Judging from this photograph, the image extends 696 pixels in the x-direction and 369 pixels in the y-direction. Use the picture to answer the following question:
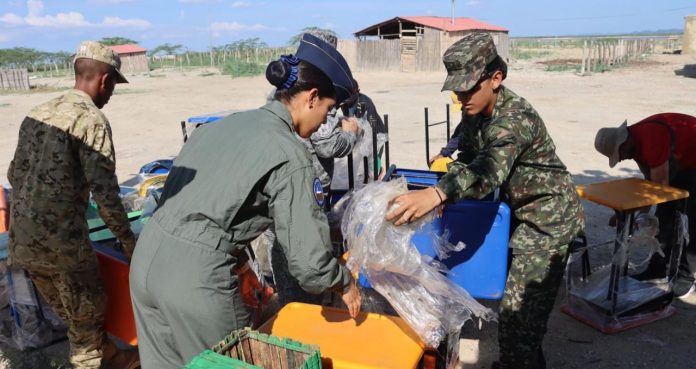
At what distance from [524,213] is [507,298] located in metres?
0.44

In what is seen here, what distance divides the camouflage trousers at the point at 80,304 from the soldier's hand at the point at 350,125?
1.66 meters

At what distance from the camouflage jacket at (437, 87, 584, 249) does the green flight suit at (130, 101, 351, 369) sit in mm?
750

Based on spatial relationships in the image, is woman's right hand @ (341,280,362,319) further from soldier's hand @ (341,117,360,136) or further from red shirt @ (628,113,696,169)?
red shirt @ (628,113,696,169)

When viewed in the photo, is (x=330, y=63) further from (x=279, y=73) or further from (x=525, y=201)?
(x=525, y=201)

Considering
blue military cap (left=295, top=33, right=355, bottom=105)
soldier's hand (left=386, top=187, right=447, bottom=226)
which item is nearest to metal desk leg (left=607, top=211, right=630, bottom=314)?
soldier's hand (left=386, top=187, right=447, bottom=226)

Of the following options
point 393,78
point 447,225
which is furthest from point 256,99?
point 447,225

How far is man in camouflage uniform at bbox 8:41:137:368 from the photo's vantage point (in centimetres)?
252

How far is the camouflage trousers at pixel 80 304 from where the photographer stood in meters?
2.73

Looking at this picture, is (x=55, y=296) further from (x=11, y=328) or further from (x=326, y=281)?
(x=326, y=281)

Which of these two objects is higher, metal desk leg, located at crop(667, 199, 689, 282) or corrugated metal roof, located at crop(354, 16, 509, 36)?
corrugated metal roof, located at crop(354, 16, 509, 36)

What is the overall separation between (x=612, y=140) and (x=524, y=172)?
1475 mm

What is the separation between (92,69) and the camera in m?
2.69

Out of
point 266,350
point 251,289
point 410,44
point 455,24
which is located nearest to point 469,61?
point 266,350

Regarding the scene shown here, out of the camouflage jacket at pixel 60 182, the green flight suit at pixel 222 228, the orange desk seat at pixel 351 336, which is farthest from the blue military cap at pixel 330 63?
the camouflage jacket at pixel 60 182
